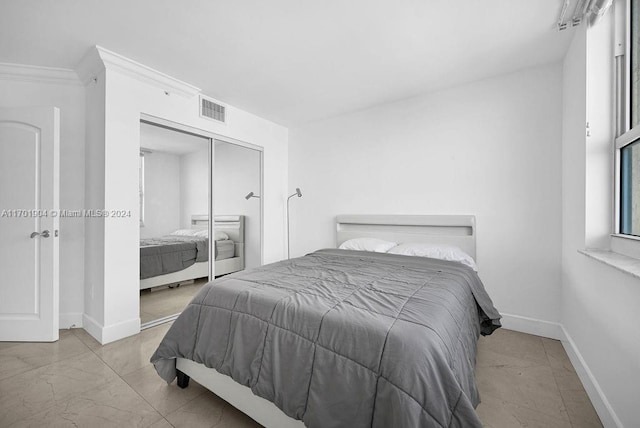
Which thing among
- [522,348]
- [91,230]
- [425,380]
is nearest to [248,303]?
[425,380]

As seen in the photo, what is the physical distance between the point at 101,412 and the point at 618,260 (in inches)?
117

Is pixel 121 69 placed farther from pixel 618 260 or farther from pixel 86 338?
pixel 618 260

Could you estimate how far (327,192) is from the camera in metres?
3.97

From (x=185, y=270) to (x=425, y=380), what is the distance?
2.93 m

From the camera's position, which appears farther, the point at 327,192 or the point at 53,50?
the point at 327,192

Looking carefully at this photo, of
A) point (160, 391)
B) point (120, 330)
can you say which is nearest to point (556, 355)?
point (160, 391)

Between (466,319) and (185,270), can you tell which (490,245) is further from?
(185,270)

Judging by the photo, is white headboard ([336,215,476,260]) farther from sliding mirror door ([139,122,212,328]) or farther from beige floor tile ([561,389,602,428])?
sliding mirror door ([139,122,212,328])

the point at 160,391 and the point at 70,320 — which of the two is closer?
the point at 160,391

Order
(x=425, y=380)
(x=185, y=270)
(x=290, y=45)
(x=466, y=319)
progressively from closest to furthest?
1. (x=425, y=380)
2. (x=466, y=319)
3. (x=290, y=45)
4. (x=185, y=270)

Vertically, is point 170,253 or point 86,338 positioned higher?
point 170,253

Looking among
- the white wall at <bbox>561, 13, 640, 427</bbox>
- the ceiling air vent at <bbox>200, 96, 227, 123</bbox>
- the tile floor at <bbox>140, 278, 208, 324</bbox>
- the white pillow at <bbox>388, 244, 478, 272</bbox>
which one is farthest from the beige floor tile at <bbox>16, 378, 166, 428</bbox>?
the ceiling air vent at <bbox>200, 96, 227, 123</bbox>

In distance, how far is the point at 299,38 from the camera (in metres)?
2.19

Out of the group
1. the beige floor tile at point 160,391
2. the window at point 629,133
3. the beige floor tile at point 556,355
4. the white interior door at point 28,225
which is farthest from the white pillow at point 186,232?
the window at point 629,133
